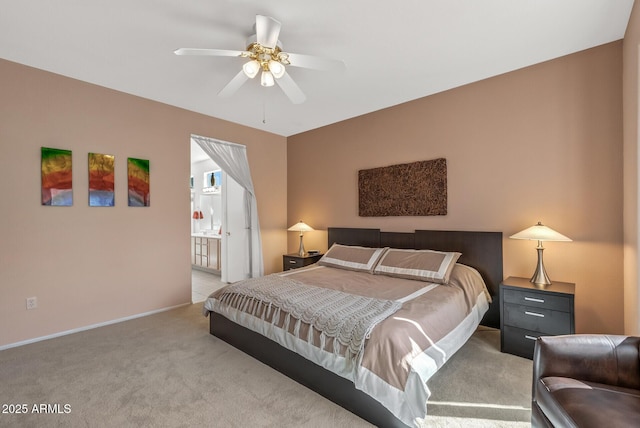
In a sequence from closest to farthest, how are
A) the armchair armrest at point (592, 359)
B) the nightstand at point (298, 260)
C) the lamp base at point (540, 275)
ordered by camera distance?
the armchair armrest at point (592, 359)
the lamp base at point (540, 275)
the nightstand at point (298, 260)

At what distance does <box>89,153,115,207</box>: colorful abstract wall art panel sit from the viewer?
10.8 ft

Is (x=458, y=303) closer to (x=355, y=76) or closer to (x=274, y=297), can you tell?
(x=274, y=297)

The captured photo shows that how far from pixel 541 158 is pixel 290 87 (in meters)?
2.54

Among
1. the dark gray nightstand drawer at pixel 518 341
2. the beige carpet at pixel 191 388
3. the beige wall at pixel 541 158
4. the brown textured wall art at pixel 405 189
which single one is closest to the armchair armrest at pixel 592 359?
the beige carpet at pixel 191 388

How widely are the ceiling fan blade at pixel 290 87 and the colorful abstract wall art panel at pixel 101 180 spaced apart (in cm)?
234

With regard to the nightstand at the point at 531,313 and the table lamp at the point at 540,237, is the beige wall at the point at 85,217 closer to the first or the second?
the nightstand at the point at 531,313

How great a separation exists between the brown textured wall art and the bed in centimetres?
35

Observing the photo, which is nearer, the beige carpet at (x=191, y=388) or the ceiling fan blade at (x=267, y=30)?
the beige carpet at (x=191, y=388)

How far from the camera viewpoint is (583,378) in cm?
147

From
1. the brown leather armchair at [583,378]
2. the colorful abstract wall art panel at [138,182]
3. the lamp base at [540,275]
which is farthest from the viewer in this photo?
the colorful abstract wall art panel at [138,182]

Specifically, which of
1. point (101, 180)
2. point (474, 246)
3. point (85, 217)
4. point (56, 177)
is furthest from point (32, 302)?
point (474, 246)

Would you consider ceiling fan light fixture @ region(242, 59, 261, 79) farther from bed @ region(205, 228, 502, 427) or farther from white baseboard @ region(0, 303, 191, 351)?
white baseboard @ region(0, 303, 191, 351)

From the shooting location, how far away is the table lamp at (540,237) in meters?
2.57

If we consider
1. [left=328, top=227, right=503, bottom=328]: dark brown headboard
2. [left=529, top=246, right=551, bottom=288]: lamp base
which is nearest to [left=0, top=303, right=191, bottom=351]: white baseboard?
[left=328, top=227, right=503, bottom=328]: dark brown headboard
